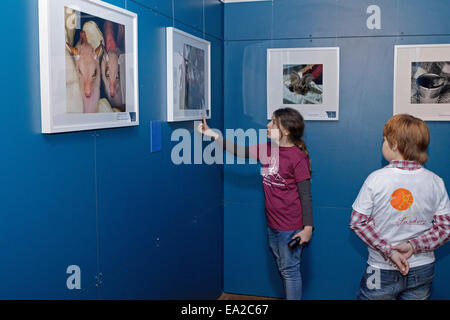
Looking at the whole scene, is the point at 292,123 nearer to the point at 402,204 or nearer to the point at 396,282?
the point at 402,204

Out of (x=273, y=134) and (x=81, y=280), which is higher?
(x=273, y=134)

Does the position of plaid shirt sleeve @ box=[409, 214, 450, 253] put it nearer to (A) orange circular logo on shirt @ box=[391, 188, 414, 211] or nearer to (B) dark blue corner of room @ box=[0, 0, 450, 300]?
(A) orange circular logo on shirt @ box=[391, 188, 414, 211]

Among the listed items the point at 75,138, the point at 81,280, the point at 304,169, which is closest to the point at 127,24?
the point at 75,138

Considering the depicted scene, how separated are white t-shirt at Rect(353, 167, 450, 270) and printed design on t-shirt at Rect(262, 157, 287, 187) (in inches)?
35.6

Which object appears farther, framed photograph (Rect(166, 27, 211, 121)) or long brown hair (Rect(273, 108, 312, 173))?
long brown hair (Rect(273, 108, 312, 173))

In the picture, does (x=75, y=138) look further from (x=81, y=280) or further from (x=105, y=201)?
(x=81, y=280)

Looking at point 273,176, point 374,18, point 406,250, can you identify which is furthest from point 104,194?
point 374,18

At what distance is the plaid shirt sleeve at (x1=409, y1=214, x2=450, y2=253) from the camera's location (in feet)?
7.61

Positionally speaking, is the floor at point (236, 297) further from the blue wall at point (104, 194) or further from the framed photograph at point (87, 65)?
the framed photograph at point (87, 65)

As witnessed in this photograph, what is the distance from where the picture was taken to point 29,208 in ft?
5.93

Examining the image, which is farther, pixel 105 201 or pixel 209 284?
pixel 209 284

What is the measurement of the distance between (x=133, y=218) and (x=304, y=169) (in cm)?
118

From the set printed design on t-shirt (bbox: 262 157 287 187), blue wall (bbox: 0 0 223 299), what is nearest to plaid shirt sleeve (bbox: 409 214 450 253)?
printed design on t-shirt (bbox: 262 157 287 187)

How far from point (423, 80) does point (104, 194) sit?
2.65 metres
